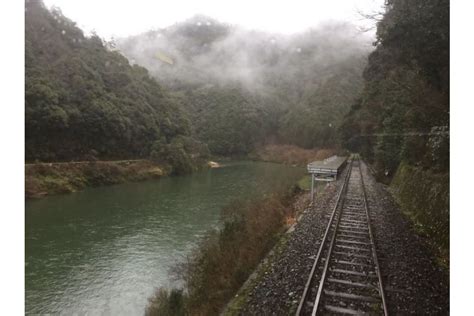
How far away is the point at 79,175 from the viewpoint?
34656 mm

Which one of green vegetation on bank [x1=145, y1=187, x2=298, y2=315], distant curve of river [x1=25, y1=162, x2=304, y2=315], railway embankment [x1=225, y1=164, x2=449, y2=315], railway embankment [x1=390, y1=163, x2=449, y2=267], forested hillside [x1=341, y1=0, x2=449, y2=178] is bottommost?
distant curve of river [x1=25, y1=162, x2=304, y2=315]

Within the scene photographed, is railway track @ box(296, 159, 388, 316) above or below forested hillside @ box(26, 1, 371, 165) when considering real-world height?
below

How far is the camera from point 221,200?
87.8 ft

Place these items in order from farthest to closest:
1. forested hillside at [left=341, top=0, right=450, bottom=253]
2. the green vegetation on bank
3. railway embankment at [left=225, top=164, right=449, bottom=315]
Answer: forested hillside at [left=341, top=0, right=450, bottom=253], the green vegetation on bank, railway embankment at [left=225, top=164, right=449, bottom=315]

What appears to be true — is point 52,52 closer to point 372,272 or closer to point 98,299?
point 98,299

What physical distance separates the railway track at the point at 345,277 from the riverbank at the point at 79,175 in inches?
1067

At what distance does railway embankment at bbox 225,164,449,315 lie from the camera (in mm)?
6574

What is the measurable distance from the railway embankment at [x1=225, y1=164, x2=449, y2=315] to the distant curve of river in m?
4.60

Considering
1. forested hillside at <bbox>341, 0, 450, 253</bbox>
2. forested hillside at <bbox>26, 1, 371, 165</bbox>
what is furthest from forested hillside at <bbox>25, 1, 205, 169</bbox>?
forested hillside at <bbox>341, 0, 450, 253</bbox>

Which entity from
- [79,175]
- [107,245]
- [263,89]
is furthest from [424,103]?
[263,89]

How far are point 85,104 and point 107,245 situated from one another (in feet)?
106

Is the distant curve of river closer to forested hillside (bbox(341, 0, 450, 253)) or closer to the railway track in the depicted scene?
the railway track

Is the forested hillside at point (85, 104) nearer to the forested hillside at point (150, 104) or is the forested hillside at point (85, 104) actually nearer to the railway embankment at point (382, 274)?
the forested hillside at point (150, 104)

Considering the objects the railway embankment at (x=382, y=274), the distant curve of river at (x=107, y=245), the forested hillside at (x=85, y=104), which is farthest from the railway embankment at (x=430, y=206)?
the forested hillside at (x=85, y=104)
